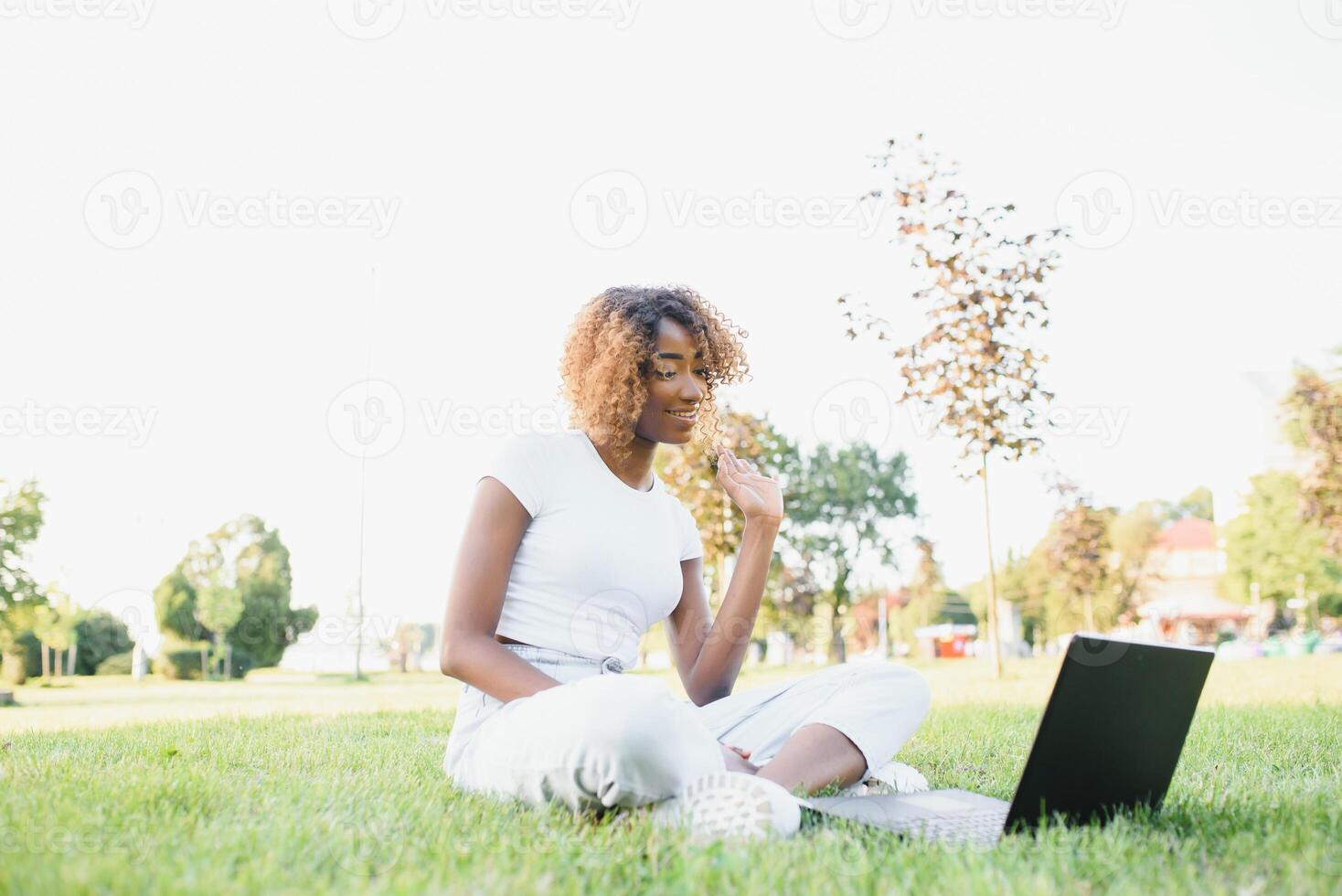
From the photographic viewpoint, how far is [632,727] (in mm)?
2402

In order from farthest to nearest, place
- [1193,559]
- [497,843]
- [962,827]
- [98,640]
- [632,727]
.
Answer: [1193,559]
[98,640]
[962,827]
[632,727]
[497,843]

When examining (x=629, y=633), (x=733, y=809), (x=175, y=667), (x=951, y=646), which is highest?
(x=629, y=633)

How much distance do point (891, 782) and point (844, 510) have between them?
31.8 m

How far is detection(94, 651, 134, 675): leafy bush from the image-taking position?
95.9 feet

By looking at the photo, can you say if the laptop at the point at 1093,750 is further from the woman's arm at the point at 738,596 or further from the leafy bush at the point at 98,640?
the leafy bush at the point at 98,640

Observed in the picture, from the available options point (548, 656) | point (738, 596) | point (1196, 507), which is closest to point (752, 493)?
point (738, 596)

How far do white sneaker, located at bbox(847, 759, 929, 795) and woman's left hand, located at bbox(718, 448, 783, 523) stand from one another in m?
0.84

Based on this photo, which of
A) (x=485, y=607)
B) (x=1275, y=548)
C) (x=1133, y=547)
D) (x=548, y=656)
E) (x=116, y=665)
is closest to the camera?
(x=485, y=607)

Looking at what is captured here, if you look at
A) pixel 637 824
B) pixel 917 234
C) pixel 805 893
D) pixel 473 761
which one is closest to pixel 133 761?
pixel 473 761

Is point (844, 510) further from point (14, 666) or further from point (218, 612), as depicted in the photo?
point (14, 666)

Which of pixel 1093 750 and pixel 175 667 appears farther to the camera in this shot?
pixel 175 667

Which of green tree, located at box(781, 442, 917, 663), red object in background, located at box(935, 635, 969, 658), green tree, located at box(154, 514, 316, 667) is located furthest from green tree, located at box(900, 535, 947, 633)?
green tree, located at box(154, 514, 316, 667)

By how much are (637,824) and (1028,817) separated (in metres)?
0.90

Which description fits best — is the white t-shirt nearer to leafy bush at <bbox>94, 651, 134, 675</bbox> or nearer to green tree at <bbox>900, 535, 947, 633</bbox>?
leafy bush at <bbox>94, 651, 134, 675</bbox>
